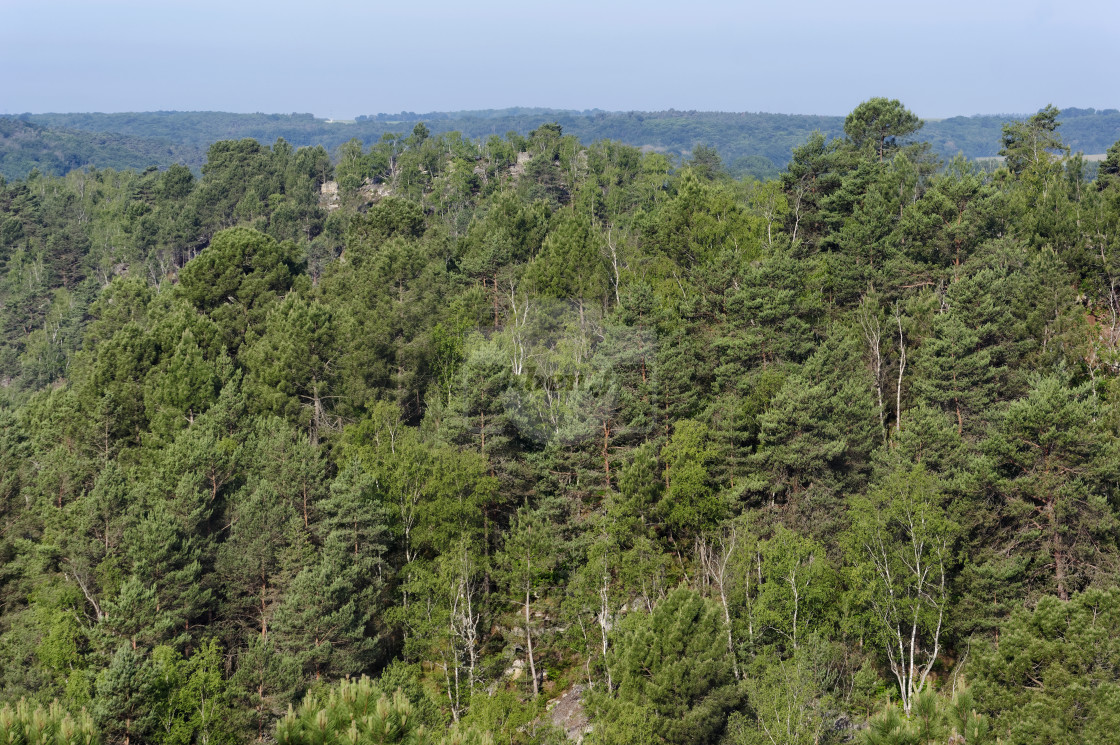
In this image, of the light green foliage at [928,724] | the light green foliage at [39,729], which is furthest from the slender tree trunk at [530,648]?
the light green foliage at [39,729]

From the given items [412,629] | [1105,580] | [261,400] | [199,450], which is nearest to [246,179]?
[261,400]

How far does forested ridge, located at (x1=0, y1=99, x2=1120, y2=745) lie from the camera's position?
24.3 metres

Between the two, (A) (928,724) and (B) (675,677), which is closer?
(A) (928,724)

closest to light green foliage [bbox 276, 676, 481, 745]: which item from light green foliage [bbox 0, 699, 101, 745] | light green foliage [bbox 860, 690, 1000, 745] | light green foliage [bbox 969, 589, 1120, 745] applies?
light green foliage [bbox 0, 699, 101, 745]

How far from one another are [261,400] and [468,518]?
42.8 ft

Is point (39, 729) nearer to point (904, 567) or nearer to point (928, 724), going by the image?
point (928, 724)

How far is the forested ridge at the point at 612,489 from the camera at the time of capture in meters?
24.3

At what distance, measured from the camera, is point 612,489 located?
34.0 metres

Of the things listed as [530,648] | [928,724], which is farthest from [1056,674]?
[530,648]

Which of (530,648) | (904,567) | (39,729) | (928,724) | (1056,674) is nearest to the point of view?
(39,729)

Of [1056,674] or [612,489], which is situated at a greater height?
[1056,674]

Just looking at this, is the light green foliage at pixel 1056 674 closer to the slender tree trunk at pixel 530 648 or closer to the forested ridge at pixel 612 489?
the forested ridge at pixel 612 489

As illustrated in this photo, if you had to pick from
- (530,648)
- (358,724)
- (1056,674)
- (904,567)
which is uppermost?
(358,724)

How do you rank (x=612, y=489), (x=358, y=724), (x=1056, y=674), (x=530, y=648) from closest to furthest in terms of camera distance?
(x=358, y=724), (x=1056, y=674), (x=530, y=648), (x=612, y=489)
